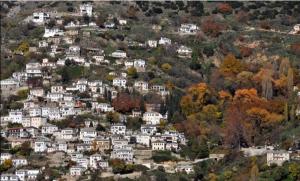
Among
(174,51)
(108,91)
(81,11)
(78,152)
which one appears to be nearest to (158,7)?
(81,11)

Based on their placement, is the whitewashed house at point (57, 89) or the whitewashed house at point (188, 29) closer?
the whitewashed house at point (57, 89)

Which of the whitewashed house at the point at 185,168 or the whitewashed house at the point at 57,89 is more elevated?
the whitewashed house at the point at 57,89

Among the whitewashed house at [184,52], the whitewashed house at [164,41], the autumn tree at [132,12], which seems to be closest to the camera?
the whitewashed house at [184,52]

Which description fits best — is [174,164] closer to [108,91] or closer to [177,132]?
[177,132]

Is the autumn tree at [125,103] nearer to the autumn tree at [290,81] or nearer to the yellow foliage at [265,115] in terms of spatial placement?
the yellow foliage at [265,115]

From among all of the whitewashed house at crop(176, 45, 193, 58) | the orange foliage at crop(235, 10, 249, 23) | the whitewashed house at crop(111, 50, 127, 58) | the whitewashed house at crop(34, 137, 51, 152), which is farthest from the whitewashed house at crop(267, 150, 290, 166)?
the orange foliage at crop(235, 10, 249, 23)

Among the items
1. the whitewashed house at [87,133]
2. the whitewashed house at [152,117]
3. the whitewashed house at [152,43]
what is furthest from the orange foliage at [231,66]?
the whitewashed house at [87,133]

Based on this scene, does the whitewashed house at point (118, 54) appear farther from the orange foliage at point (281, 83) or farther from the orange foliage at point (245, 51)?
the orange foliage at point (281, 83)

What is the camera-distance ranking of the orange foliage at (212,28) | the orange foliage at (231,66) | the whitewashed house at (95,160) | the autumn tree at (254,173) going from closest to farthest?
the autumn tree at (254,173) → the whitewashed house at (95,160) → the orange foliage at (231,66) → the orange foliage at (212,28)

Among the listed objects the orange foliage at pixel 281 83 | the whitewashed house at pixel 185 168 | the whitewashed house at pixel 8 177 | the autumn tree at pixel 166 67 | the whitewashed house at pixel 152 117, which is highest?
the orange foliage at pixel 281 83
